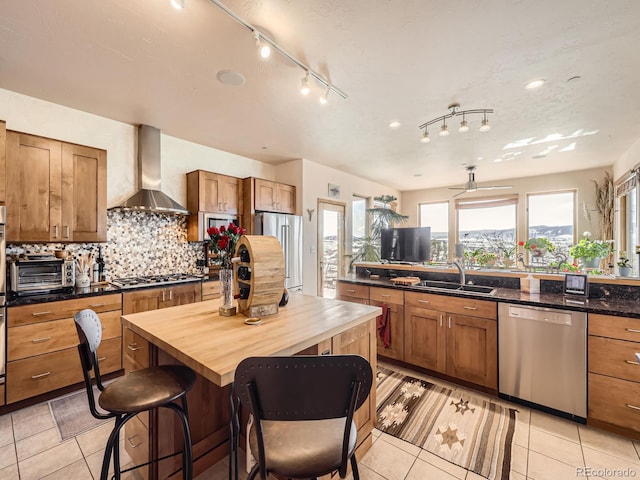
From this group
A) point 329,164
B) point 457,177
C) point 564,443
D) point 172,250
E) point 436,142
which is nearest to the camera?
point 564,443

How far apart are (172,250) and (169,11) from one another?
2749 mm

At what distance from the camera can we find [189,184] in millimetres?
3840

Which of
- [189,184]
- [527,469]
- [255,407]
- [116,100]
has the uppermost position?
[116,100]

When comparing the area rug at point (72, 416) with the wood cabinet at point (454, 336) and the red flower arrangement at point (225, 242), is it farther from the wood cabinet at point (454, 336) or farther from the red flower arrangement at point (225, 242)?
the wood cabinet at point (454, 336)

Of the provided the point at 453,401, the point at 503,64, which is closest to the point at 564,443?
the point at 453,401

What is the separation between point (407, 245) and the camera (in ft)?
14.8

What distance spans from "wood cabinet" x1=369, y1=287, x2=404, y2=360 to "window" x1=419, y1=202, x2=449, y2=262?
452 cm

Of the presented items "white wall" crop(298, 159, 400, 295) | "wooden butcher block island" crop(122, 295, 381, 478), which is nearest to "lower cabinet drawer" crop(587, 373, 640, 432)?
"wooden butcher block island" crop(122, 295, 381, 478)

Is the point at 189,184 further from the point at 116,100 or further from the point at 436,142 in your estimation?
the point at 436,142

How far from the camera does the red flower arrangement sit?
1.68 metres

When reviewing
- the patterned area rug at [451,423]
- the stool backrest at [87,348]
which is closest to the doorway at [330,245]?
the patterned area rug at [451,423]

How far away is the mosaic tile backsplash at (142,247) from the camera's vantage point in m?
3.18

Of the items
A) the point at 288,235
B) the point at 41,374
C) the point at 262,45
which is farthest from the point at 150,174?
the point at 262,45

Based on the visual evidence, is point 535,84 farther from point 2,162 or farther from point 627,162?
point 2,162
